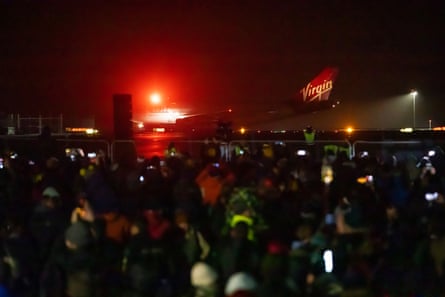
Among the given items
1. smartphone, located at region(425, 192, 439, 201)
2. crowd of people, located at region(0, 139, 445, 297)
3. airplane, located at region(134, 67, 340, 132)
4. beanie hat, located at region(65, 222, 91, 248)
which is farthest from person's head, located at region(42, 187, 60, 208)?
airplane, located at region(134, 67, 340, 132)

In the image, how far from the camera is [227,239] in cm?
746

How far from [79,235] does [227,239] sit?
1556 mm

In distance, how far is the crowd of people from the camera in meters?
6.84

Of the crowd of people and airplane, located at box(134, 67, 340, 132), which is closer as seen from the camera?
the crowd of people

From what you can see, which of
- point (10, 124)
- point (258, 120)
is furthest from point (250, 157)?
point (258, 120)

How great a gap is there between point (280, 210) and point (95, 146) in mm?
13448

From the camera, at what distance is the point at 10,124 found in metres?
48.2

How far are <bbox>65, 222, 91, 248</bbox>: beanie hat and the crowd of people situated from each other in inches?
0.5

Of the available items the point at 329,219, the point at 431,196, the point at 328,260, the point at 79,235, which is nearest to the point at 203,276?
the point at 79,235

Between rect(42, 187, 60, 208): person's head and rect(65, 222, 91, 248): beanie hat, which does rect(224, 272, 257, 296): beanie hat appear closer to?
rect(65, 222, 91, 248): beanie hat

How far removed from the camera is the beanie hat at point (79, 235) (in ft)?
24.0

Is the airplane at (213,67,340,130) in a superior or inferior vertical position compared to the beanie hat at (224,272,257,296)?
superior

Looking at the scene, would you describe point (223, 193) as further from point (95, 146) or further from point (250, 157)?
point (95, 146)

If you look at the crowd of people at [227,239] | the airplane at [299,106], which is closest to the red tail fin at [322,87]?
the airplane at [299,106]
